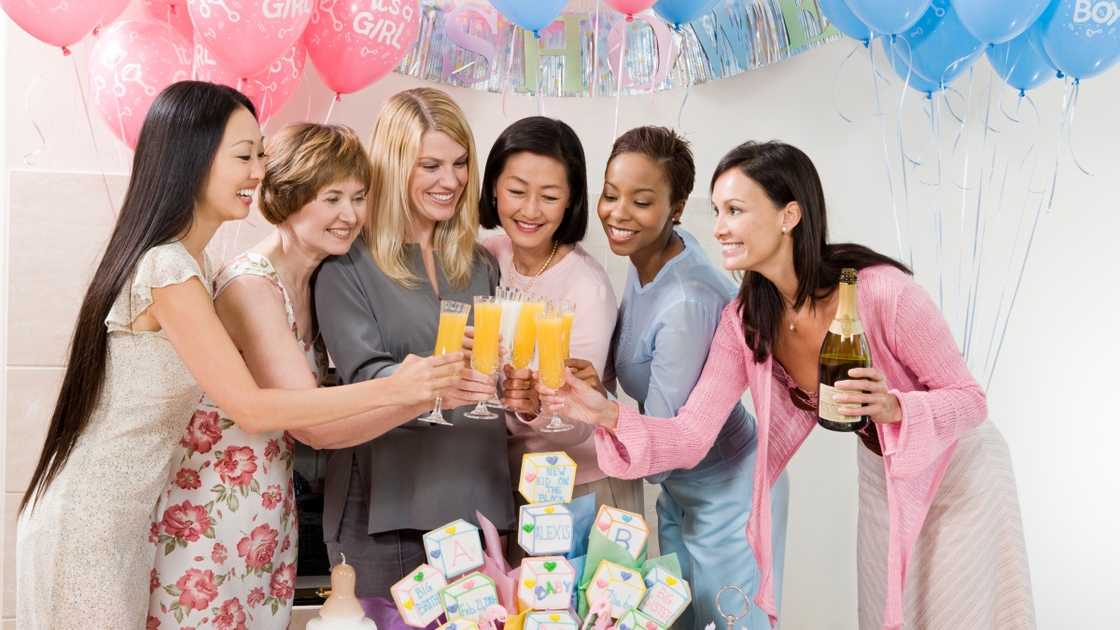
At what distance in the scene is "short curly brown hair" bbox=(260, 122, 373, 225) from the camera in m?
2.28

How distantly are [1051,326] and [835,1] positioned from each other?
1.69 metres

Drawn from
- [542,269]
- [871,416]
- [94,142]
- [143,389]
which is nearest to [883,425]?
[871,416]

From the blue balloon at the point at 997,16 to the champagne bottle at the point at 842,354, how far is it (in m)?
0.73

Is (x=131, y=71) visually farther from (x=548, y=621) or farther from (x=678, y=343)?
(x=548, y=621)

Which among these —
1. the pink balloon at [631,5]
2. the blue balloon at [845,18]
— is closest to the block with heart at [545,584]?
the pink balloon at [631,5]

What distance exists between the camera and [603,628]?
6.02 ft

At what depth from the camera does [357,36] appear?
8.57ft

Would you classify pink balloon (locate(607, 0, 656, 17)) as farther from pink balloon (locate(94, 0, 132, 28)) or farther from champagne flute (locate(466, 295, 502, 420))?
pink balloon (locate(94, 0, 132, 28))

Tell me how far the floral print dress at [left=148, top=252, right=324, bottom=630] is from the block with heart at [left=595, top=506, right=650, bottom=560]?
0.75m

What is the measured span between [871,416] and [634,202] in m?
0.80

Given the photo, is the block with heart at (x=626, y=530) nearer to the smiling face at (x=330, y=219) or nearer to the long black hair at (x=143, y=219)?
the smiling face at (x=330, y=219)

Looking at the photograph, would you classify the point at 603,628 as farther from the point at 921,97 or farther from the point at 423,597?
the point at 921,97

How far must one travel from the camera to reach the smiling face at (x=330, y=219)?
2.28 meters

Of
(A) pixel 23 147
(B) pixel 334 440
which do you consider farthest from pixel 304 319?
(A) pixel 23 147
